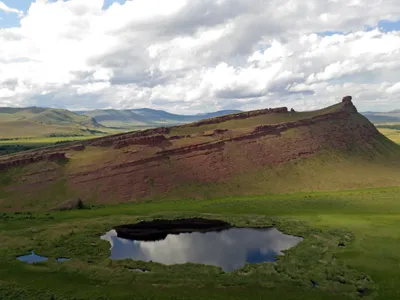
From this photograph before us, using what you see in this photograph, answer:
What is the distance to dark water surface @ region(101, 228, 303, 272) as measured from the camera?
2016 inches

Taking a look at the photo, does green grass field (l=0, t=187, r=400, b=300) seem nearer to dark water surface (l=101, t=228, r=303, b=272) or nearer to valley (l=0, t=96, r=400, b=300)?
valley (l=0, t=96, r=400, b=300)

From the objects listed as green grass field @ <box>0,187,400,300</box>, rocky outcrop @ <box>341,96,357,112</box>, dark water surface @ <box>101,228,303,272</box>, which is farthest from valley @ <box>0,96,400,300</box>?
rocky outcrop @ <box>341,96,357,112</box>

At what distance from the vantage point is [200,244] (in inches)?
2309

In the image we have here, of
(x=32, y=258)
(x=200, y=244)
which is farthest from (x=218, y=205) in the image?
(x=32, y=258)

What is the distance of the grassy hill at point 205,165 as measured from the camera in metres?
95.4

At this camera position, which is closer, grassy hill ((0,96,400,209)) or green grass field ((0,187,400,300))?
green grass field ((0,187,400,300))

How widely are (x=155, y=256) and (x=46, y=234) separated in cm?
2262

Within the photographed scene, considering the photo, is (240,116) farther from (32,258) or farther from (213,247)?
(32,258)

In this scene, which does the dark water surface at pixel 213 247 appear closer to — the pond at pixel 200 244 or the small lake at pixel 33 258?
the pond at pixel 200 244

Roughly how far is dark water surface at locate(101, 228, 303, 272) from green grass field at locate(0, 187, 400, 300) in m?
2.36

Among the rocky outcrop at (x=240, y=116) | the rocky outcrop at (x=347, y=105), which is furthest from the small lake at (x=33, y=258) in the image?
the rocky outcrop at (x=347, y=105)

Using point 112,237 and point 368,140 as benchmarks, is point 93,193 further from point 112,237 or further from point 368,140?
point 368,140

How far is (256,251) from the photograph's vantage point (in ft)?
179

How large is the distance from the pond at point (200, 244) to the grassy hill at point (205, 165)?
26788 millimetres
